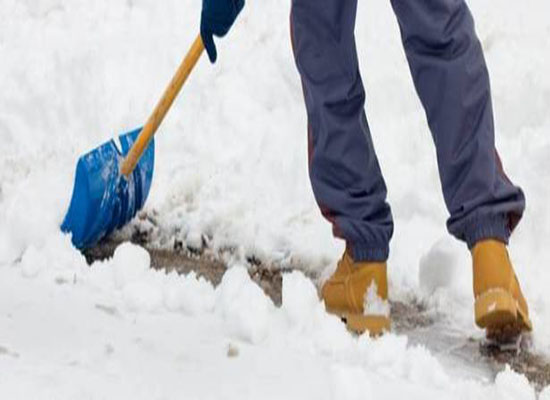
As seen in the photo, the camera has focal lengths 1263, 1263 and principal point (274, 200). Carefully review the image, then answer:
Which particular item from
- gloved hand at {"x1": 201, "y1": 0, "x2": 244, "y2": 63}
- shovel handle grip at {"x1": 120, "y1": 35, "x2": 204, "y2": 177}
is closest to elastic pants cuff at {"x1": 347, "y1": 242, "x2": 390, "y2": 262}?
gloved hand at {"x1": 201, "y1": 0, "x2": 244, "y2": 63}

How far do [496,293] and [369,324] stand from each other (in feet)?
1.21

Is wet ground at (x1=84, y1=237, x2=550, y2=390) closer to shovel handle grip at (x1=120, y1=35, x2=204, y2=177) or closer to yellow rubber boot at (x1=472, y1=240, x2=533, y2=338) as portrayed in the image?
yellow rubber boot at (x1=472, y1=240, x2=533, y2=338)

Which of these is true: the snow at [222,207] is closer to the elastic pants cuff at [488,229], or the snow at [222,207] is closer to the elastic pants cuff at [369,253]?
the elastic pants cuff at [369,253]

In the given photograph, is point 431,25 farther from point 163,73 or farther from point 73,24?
point 73,24

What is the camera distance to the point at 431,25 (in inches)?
134

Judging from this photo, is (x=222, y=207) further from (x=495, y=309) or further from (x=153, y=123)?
(x=495, y=309)

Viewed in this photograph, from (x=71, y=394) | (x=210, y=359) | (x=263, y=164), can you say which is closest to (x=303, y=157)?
(x=263, y=164)

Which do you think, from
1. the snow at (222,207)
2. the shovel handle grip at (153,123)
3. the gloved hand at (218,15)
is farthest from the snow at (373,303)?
the shovel handle grip at (153,123)

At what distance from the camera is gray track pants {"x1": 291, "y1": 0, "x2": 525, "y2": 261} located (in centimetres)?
345

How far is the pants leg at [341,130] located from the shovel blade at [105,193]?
90 centimetres

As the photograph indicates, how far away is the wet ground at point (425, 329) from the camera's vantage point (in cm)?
343

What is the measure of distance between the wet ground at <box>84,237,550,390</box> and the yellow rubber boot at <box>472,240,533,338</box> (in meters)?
0.09

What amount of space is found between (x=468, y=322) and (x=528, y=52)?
5.72 ft

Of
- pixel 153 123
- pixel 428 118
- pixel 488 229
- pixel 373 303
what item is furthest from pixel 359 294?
pixel 153 123
